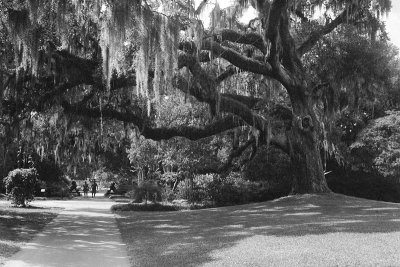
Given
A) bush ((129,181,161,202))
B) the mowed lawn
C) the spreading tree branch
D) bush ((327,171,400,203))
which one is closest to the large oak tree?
the spreading tree branch

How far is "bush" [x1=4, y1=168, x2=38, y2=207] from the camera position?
68.7ft

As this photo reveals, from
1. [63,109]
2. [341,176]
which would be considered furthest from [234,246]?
[341,176]

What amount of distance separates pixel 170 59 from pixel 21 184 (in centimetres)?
1139

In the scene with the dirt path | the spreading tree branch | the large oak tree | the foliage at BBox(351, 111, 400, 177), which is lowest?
the dirt path

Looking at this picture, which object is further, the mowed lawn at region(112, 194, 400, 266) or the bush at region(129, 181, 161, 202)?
the bush at region(129, 181, 161, 202)

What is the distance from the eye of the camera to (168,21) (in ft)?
45.1

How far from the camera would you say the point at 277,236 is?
421 inches

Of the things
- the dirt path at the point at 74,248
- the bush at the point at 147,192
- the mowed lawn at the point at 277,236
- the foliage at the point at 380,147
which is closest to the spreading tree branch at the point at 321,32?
the mowed lawn at the point at 277,236

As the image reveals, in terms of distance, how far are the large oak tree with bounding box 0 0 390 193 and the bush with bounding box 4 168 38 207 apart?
10.4 feet

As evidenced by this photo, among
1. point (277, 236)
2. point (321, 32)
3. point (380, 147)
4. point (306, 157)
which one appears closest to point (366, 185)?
point (380, 147)

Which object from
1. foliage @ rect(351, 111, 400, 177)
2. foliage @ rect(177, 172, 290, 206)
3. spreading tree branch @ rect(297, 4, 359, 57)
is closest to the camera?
spreading tree branch @ rect(297, 4, 359, 57)

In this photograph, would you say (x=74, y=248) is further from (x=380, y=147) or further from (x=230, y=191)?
(x=380, y=147)

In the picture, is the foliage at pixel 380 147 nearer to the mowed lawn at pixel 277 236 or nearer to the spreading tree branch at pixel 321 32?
the mowed lawn at pixel 277 236

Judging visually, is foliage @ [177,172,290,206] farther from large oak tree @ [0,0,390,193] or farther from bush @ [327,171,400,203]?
bush @ [327,171,400,203]
